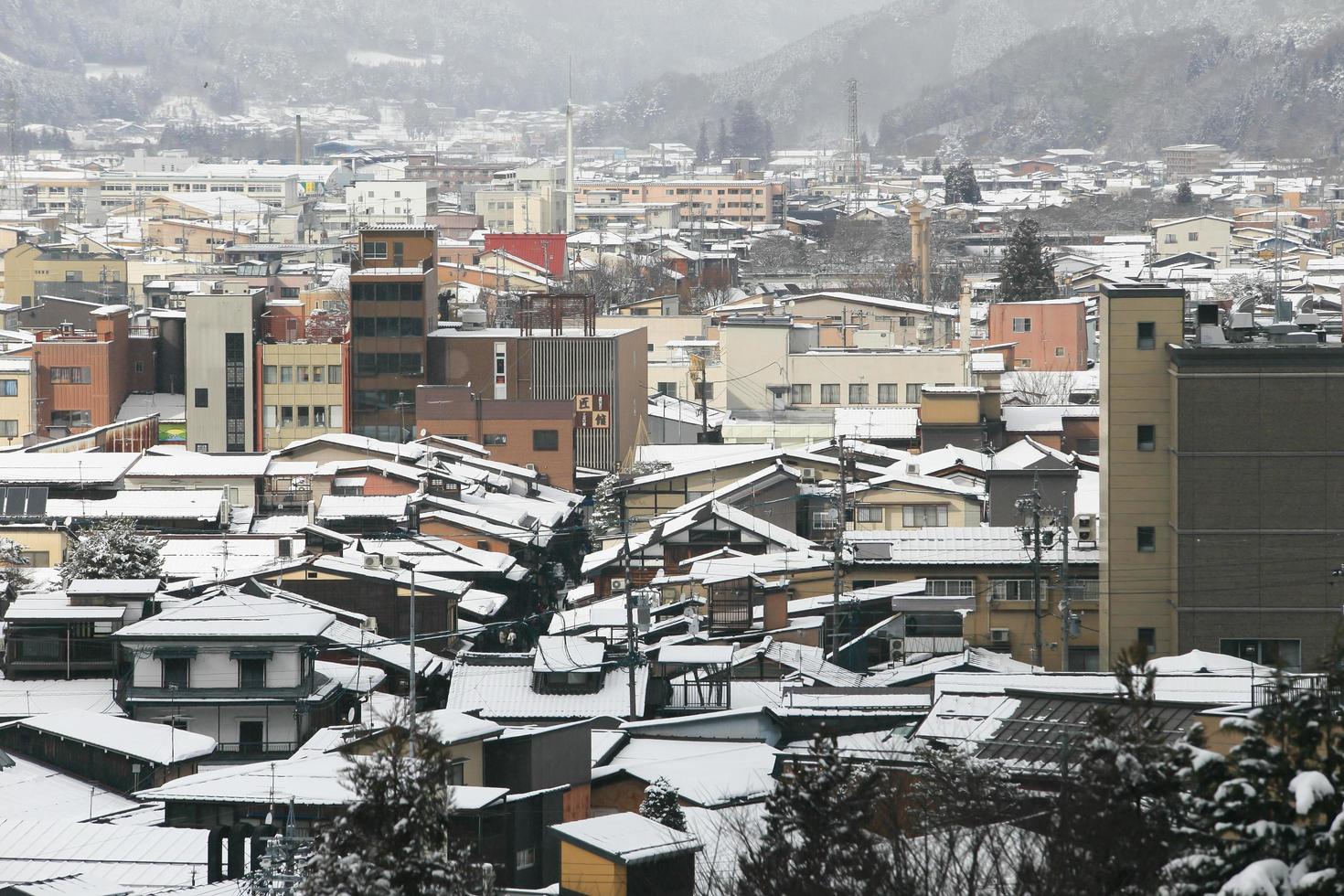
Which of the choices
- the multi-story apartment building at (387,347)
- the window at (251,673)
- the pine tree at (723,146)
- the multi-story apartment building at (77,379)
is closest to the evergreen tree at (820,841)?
the window at (251,673)

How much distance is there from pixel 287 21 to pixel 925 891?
137 metres

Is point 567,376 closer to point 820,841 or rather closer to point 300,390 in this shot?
point 300,390

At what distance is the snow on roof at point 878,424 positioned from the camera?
18734 mm

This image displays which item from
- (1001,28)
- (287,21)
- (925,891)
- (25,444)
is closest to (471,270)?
(25,444)

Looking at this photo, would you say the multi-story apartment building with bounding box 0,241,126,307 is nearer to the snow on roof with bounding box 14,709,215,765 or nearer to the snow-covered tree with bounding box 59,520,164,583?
the snow-covered tree with bounding box 59,520,164,583

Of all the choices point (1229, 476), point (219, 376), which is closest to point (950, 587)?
point (1229, 476)

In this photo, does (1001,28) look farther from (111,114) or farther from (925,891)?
(925,891)

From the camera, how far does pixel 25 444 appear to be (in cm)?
2017

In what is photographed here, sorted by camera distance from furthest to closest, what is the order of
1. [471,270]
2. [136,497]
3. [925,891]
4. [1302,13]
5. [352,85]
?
[352,85] < [1302,13] < [471,270] < [136,497] < [925,891]

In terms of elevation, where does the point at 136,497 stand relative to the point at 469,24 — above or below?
below

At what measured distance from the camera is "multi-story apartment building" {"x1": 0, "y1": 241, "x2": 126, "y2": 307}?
33.4 meters

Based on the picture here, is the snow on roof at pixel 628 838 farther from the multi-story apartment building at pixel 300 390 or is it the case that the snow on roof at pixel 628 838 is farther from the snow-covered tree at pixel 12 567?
the multi-story apartment building at pixel 300 390

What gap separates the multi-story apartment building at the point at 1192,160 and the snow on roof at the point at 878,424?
5302cm

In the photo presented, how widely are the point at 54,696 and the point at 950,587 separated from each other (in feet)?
15.6
